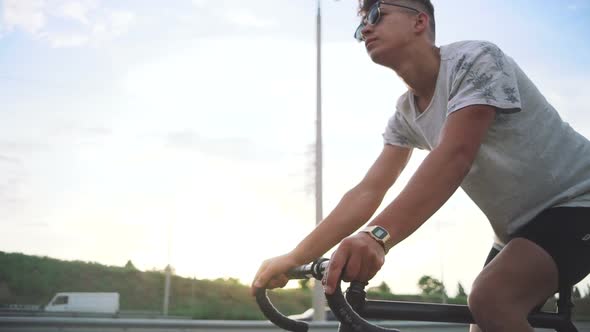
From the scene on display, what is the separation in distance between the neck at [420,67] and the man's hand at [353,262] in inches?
37.6

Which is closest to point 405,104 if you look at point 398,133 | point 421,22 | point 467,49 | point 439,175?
point 398,133

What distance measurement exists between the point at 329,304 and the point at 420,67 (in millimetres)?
1106

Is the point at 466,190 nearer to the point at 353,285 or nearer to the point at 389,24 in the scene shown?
the point at 389,24

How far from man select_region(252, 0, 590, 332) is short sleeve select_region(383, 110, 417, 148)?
1 centimetres

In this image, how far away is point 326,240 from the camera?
211cm

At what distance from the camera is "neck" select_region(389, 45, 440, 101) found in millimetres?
1998

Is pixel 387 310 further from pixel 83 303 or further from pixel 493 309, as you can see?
pixel 83 303

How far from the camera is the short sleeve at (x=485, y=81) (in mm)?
1631

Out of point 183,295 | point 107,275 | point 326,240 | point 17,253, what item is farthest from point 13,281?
point 326,240

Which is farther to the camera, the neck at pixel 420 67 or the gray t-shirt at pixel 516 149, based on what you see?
the neck at pixel 420 67

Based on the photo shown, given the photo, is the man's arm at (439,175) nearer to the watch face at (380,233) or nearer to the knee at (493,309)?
the watch face at (380,233)

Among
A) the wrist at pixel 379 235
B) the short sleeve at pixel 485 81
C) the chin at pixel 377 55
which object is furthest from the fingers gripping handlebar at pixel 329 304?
the chin at pixel 377 55

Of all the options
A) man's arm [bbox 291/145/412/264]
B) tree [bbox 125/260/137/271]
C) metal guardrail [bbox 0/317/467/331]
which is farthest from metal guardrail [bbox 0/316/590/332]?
tree [bbox 125/260/137/271]

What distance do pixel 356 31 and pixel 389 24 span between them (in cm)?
32
